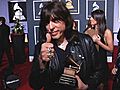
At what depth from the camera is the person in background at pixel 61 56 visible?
5.72ft

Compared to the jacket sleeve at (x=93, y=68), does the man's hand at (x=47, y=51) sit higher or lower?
higher

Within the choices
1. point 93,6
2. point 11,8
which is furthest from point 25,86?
point 11,8

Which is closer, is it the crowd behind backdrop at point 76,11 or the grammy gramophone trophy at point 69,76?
the grammy gramophone trophy at point 69,76

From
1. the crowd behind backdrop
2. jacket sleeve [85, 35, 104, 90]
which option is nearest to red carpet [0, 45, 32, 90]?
the crowd behind backdrop

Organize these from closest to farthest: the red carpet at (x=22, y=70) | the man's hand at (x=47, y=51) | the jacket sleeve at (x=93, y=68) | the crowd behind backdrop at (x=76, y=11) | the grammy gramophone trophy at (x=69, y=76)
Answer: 1. the man's hand at (x=47, y=51)
2. the grammy gramophone trophy at (x=69, y=76)
3. the jacket sleeve at (x=93, y=68)
4. the red carpet at (x=22, y=70)
5. the crowd behind backdrop at (x=76, y=11)

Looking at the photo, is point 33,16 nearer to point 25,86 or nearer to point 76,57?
point 25,86

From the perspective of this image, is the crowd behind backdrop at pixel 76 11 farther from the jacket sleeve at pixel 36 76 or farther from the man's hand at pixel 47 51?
the man's hand at pixel 47 51

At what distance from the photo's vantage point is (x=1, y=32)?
17.4ft

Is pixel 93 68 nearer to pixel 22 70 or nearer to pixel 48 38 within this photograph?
pixel 48 38

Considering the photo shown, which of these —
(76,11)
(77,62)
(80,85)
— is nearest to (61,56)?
(77,62)

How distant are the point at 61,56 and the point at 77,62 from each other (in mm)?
116

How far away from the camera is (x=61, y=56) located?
1.88 meters

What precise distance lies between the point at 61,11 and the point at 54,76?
1.38ft

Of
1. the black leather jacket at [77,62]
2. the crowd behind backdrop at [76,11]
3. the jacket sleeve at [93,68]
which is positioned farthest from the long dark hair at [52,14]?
the crowd behind backdrop at [76,11]
